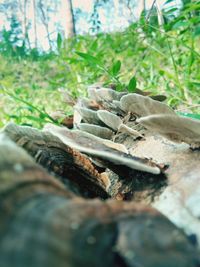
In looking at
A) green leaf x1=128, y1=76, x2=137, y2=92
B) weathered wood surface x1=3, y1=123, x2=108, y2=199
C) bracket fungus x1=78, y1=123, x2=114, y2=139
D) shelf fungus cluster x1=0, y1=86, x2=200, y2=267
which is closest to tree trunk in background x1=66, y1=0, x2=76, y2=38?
green leaf x1=128, y1=76, x2=137, y2=92

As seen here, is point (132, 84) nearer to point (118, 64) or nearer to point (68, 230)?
point (118, 64)

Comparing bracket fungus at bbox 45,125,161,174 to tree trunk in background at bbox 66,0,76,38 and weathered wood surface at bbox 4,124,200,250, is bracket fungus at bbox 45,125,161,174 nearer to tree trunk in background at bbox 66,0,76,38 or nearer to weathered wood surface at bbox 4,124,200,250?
weathered wood surface at bbox 4,124,200,250

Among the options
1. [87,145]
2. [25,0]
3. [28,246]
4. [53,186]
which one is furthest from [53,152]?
[25,0]

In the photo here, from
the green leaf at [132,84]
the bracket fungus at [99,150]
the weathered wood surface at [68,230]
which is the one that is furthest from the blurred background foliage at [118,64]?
the weathered wood surface at [68,230]

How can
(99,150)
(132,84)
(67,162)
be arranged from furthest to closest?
(132,84) < (67,162) < (99,150)

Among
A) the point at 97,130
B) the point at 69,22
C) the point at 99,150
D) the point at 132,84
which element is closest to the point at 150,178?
the point at 99,150

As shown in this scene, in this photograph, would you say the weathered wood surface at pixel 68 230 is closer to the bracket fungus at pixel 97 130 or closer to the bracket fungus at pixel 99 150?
the bracket fungus at pixel 99 150

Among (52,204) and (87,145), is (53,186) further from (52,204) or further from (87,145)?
(87,145)

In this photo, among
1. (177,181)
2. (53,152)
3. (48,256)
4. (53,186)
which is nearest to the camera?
(48,256)
